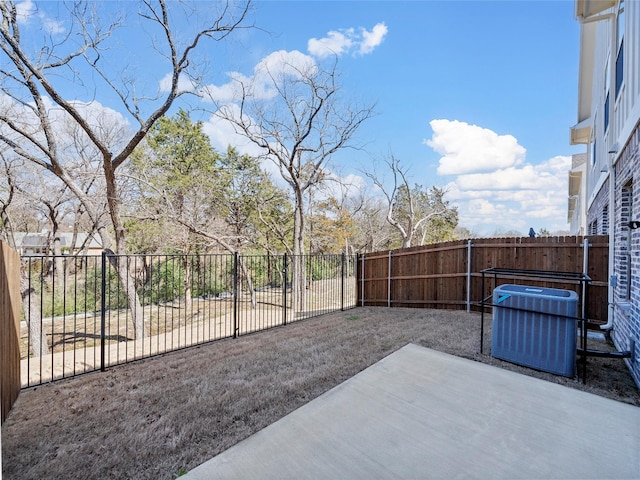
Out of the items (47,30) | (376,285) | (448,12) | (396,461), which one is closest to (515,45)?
(448,12)

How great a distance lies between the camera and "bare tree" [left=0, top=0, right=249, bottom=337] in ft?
19.9

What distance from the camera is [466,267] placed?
7.11m

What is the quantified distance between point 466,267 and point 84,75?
927cm

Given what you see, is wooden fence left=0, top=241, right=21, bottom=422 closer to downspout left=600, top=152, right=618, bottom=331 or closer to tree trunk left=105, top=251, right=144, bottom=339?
tree trunk left=105, top=251, right=144, bottom=339

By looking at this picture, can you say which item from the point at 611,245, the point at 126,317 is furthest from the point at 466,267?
the point at 126,317

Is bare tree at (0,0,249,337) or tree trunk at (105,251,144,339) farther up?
bare tree at (0,0,249,337)

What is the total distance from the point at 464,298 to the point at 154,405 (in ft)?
21.1

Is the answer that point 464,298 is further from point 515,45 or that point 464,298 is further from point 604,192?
point 515,45

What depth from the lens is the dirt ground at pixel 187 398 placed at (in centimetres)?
218

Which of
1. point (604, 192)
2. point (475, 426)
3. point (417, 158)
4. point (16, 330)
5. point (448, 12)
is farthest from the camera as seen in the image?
point (417, 158)

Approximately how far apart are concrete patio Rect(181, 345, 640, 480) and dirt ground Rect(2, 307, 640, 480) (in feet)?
1.21

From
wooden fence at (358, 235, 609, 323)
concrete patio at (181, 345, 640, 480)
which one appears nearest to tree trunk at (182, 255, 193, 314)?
concrete patio at (181, 345, 640, 480)

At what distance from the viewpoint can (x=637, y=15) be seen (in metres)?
3.45

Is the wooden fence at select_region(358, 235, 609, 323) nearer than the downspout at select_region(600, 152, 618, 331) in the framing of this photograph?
No
